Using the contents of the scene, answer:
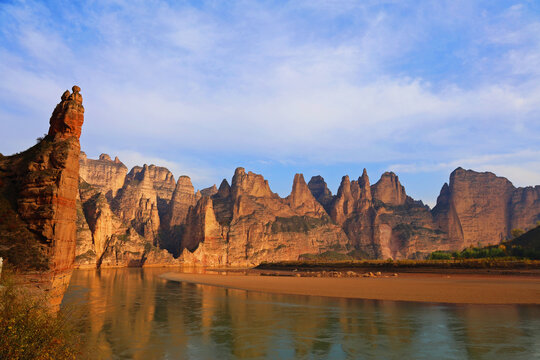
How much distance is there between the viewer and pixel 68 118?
A: 31.2 m

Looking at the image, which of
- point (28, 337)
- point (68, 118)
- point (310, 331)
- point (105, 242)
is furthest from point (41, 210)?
point (105, 242)

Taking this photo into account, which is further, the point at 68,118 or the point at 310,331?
the point at 68,118

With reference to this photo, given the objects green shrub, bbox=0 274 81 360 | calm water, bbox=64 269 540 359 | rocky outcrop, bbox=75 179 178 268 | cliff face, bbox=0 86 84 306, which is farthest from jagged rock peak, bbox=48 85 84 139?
rocky outcrop, bbox=75 179 178 268

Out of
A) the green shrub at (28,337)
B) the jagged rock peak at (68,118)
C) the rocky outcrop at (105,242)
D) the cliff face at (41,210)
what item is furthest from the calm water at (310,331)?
the rocky outcrop at (105,242)

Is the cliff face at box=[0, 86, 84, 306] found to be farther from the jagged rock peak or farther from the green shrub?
the green shrub

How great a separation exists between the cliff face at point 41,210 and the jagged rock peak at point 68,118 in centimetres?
136

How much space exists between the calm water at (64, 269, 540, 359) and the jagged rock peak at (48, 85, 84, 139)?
15549 mm

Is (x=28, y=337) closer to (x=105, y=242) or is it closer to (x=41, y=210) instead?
(x=41, y=210)

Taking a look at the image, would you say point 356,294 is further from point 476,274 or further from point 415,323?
point 476,274

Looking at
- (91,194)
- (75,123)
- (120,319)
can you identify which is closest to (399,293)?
(120,319)

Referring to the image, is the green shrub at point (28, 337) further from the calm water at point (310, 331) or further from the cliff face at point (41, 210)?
the cliff face at point (41, 210)

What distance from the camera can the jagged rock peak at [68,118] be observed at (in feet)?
102

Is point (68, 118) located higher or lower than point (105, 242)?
higher

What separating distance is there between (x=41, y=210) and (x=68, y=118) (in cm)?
1031
